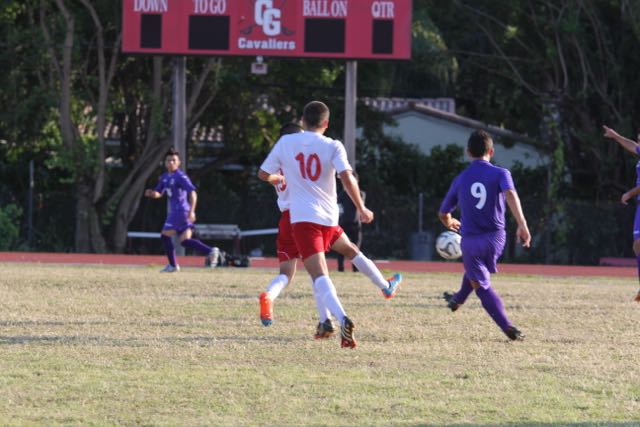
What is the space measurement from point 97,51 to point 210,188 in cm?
525

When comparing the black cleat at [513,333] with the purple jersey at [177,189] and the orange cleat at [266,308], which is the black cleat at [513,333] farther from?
the purple jersey at [177,189]

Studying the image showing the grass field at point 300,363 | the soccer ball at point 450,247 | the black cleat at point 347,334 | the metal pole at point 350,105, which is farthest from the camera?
the metal pole at point 350,105

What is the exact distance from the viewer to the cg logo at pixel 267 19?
88.1 ft

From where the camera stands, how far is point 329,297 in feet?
33.8

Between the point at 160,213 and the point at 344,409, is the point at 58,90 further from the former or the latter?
the point at 344,409

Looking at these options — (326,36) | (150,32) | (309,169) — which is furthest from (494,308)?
(150,32)

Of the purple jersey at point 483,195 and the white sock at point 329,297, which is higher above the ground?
the purple jersey at point 483,195

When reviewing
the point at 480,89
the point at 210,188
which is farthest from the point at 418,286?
the point at 480,89

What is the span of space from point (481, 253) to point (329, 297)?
1.70m

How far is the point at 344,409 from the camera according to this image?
24.7 feet

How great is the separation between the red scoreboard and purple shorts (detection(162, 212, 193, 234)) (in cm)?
750

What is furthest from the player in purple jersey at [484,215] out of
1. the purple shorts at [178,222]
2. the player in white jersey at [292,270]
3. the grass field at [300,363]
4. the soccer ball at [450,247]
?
the purple shorts at [178,222]

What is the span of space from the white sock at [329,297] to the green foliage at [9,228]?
827 inches

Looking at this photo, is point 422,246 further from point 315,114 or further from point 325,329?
point 315,114
